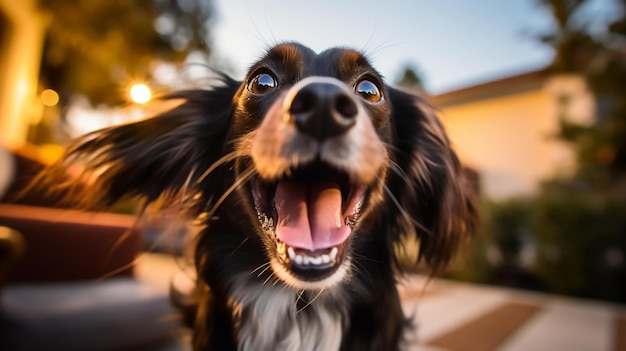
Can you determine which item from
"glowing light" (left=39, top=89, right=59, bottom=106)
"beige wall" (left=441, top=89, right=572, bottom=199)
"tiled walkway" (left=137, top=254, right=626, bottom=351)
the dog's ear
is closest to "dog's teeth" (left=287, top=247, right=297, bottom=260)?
the dog's ear

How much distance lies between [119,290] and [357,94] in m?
Answer: 1.94

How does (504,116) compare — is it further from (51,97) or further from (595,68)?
(51,97)

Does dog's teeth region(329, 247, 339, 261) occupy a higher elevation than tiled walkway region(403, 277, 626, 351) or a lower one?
higher

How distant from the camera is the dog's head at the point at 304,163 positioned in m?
0.55

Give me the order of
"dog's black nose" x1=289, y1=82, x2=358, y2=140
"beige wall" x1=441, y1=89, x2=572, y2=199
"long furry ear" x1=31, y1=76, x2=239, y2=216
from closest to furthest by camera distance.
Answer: "dog's black nose" x1=289, y1=82, x2=358, y2=140
"long furry ear" x1=31, y1=76, x2=239, y2=216
"beige wall" x1=441, y1=89, x2=572, y2=199

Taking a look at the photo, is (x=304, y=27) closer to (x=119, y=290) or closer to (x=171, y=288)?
(x=171, y=288)

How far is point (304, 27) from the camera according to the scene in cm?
58

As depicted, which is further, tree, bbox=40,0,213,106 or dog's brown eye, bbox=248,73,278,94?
tree, bbox=40,0,213,106

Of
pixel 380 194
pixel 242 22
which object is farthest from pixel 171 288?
pixel 242 22

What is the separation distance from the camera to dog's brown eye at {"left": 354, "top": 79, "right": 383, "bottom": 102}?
0.63 meters

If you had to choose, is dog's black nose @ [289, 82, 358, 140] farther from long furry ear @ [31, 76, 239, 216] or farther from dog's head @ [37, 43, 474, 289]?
long furry ear @ [31, 76, 239, 216]

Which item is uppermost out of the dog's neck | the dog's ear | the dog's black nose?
the dog's black nose

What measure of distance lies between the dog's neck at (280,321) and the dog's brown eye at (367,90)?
460mm

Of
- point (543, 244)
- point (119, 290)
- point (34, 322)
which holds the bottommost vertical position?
point (543, 244)
